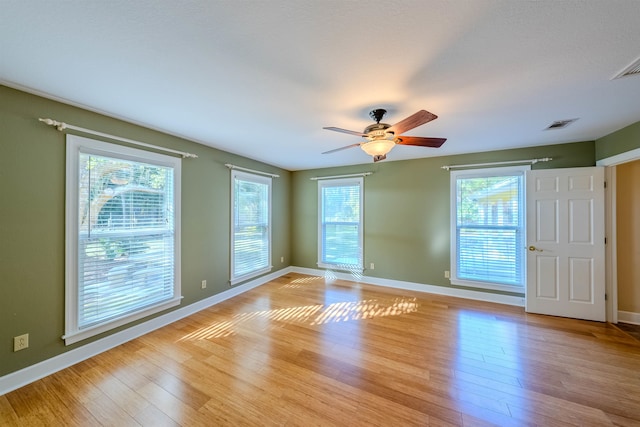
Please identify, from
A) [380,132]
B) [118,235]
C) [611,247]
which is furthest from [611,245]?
[118,235]

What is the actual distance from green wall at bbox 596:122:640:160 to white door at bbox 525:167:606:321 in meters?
0.24

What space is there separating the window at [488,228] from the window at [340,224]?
171 cm

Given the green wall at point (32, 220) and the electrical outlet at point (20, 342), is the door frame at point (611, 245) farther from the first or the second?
the electrical outlet at point (20, 342)

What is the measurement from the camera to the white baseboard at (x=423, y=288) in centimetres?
358

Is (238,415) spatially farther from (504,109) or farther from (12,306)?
(504,109)

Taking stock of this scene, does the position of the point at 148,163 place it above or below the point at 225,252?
above

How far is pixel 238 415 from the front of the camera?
1.62 meters

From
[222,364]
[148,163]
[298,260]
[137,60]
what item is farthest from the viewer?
[298,260]

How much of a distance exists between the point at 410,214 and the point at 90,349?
4640 millimetres

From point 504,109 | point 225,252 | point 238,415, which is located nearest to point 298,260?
point 225,252

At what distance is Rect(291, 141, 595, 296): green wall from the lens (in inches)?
157

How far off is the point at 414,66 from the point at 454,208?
3.00 metres

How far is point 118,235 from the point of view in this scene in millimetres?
2459

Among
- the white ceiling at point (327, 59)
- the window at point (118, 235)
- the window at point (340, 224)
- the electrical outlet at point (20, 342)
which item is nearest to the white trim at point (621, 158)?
the white ceiling at point (327, 59)
